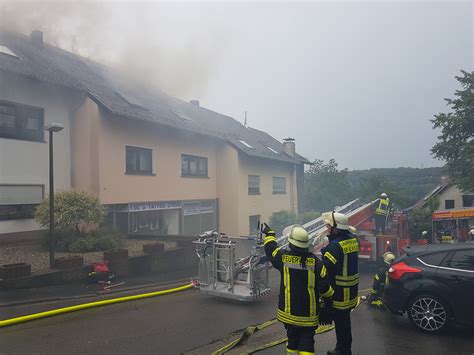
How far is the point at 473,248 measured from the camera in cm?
548

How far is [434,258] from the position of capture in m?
5.67

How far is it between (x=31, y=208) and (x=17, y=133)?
6.86 ft

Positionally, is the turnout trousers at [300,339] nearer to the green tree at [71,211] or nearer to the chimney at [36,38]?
the green tree at [71,211]

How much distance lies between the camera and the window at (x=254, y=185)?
20375 mm

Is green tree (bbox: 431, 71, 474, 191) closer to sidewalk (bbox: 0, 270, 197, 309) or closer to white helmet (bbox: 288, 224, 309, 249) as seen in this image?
sidewalk (bbox: 0, 270, 197, 309)

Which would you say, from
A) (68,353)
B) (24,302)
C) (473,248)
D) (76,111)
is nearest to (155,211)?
(76,111)

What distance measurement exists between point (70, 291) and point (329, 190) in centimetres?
2482

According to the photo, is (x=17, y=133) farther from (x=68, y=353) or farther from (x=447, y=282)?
(x=447, y=282)

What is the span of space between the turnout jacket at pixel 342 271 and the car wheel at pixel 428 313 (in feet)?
5.95

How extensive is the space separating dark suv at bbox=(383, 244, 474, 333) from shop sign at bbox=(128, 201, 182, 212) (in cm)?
997

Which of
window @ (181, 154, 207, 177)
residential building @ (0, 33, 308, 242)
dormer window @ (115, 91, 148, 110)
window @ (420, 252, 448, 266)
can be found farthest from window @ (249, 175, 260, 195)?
window @ (420, 252, 448, 266)

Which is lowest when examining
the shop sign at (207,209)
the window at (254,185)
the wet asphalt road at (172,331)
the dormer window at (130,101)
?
the wet asphalt road at (172,331)

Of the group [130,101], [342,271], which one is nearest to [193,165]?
[130,101]

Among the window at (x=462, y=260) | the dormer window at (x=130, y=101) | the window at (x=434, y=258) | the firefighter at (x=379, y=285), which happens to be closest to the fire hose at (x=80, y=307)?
the firefighter at (x=379, y=285)
